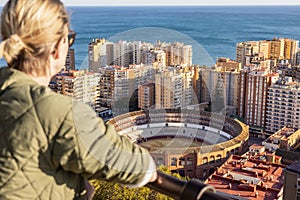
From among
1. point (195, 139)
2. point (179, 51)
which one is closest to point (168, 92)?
point (195, 139)

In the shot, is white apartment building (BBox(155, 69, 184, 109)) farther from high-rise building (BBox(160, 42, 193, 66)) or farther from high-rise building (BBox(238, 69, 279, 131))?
high-rise building (BBox(238, 69, 279, 131))

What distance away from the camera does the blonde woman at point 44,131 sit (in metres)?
0.43

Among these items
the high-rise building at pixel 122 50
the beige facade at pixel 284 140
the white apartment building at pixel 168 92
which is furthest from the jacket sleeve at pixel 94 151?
the beige facade at pixel 284 140

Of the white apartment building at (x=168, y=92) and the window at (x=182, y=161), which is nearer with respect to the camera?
the white apartment building at (x=168, y=92)

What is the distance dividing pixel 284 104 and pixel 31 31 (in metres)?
9.01

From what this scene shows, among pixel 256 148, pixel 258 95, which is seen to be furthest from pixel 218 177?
pixel 258 95

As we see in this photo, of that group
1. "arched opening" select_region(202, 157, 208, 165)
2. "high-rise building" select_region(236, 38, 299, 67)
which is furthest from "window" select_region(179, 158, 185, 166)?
"high-rise building" select_region(236, 38, 299, 67)

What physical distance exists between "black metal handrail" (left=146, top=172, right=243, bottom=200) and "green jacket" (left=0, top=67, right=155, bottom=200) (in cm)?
6

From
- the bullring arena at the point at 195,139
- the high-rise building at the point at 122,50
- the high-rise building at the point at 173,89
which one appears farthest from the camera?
the bullring arena at the point at 195,139

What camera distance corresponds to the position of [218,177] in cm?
524

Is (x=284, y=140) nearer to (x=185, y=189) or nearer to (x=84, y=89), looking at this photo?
(x=84, y=89)

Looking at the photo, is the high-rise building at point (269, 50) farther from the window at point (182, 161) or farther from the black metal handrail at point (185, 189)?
the black metal handrail at point (185, 189)

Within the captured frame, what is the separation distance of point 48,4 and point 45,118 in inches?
4.9

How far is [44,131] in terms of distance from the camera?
427mm
